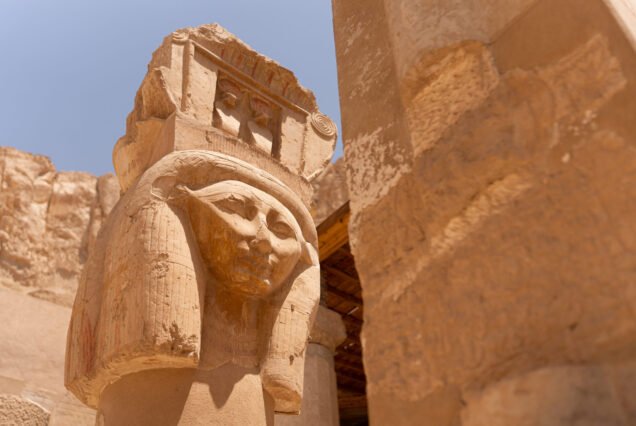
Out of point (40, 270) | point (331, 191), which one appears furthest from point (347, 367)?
point (40, 270)

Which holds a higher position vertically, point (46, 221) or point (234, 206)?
point (46, 221)

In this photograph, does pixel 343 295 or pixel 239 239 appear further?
pixel 343 295

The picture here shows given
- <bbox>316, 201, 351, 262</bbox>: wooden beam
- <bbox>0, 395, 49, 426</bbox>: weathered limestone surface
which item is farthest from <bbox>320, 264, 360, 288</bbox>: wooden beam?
<bbox>0, 395, 49, 426</bbox>: weathered limestone surface

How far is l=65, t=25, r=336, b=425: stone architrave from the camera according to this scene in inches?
111

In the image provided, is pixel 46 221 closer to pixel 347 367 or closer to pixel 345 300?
pixel 345 300

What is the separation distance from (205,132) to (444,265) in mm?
2674

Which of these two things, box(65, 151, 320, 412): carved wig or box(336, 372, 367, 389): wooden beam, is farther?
box(336, 372, 367, 389): wooden beam

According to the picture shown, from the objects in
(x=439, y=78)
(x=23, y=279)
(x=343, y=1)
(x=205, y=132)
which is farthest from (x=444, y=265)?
(x=23, y=279)

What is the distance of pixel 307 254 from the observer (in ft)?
12.0

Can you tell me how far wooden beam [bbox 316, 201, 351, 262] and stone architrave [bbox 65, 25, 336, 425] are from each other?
2.12 m

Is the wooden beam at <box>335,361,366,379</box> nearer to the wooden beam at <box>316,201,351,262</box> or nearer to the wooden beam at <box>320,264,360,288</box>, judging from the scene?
the wooden beam at <box>320,264,360,288</box>

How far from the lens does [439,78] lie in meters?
1.40

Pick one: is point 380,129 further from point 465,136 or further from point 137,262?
point 137,262

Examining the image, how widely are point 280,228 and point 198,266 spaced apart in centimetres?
61
